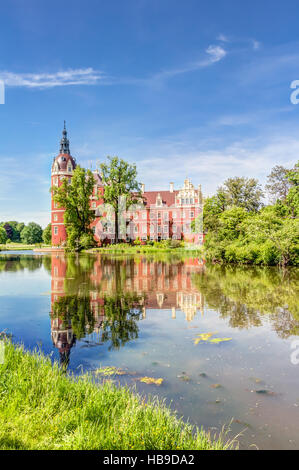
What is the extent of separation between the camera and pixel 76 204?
47.0 metres

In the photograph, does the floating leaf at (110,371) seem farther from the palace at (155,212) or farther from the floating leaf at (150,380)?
the palace at (155,212)

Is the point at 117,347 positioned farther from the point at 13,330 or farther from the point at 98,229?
the point at 98,229

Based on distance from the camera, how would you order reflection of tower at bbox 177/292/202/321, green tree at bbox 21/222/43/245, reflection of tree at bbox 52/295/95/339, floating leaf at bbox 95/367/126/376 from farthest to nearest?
green tree at bbox 21/222/43/245, reflection of tower at bbox 177/292/202/321, reflection of tree at bbox 52/295/95/339, floating leaf at bbox 95/367/126/376

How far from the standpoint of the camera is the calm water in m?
4.32

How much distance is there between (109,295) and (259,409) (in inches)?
352

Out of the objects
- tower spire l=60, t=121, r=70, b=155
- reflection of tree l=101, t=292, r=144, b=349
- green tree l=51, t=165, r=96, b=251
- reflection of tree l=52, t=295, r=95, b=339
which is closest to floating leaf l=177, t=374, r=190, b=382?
reflection of tree l=101, t=292, r=144, b=349

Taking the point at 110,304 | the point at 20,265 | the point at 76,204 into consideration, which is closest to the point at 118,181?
the point at 76,204

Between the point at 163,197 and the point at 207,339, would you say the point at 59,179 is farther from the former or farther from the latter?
the point at 207,339

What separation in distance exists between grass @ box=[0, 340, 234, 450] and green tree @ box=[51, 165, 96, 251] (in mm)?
42819

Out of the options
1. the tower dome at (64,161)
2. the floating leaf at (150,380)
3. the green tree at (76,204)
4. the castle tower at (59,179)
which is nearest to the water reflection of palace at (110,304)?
the floating leaf at (150,380)

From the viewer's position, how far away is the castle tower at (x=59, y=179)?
181 ft

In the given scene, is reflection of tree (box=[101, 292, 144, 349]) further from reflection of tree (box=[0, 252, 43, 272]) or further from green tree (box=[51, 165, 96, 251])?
green tree (box=[51, 165, 96, 251])

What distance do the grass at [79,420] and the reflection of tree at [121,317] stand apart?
8.67ft

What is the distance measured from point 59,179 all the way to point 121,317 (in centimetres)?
5067
